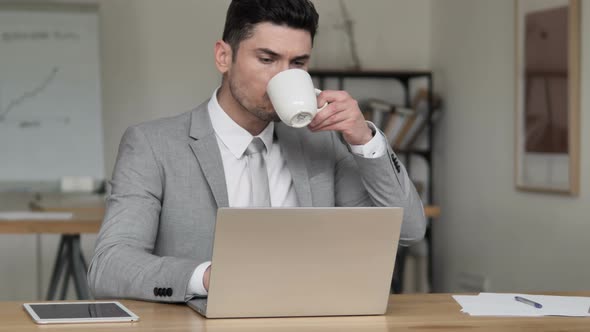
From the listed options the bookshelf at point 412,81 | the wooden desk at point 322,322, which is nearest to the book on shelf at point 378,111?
the bookshelf at point 412,81

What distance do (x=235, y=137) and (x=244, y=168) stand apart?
0.22 ft

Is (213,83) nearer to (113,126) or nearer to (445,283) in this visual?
(113,126)

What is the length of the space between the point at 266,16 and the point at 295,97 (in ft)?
1.09

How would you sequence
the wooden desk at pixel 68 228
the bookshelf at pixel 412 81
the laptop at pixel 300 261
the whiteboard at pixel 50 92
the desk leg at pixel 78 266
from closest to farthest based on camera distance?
the laptop at pixel 300 261, the wooden desk at pixel 68 228, the desk leg at pixel 78 266, the whiteboard at pixel 50 92, the bookshelf at pixel 412 81

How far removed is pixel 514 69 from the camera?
12.7 ft

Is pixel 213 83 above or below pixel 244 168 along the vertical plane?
above

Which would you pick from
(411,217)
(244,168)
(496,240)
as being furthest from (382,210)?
(496,240)

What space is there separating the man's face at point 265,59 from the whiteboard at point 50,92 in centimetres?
282

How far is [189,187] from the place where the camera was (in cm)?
176

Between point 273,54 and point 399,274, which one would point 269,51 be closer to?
point 273,54

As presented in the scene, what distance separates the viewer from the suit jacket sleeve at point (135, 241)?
1473 millimetres

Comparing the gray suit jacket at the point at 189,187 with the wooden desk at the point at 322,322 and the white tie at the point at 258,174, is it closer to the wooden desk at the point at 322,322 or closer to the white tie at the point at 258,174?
the white tie at the point at 258,174

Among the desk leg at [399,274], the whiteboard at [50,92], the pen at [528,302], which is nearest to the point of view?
the pen at [528,302]

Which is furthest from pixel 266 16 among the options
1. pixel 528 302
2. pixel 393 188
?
pixel 528 302
